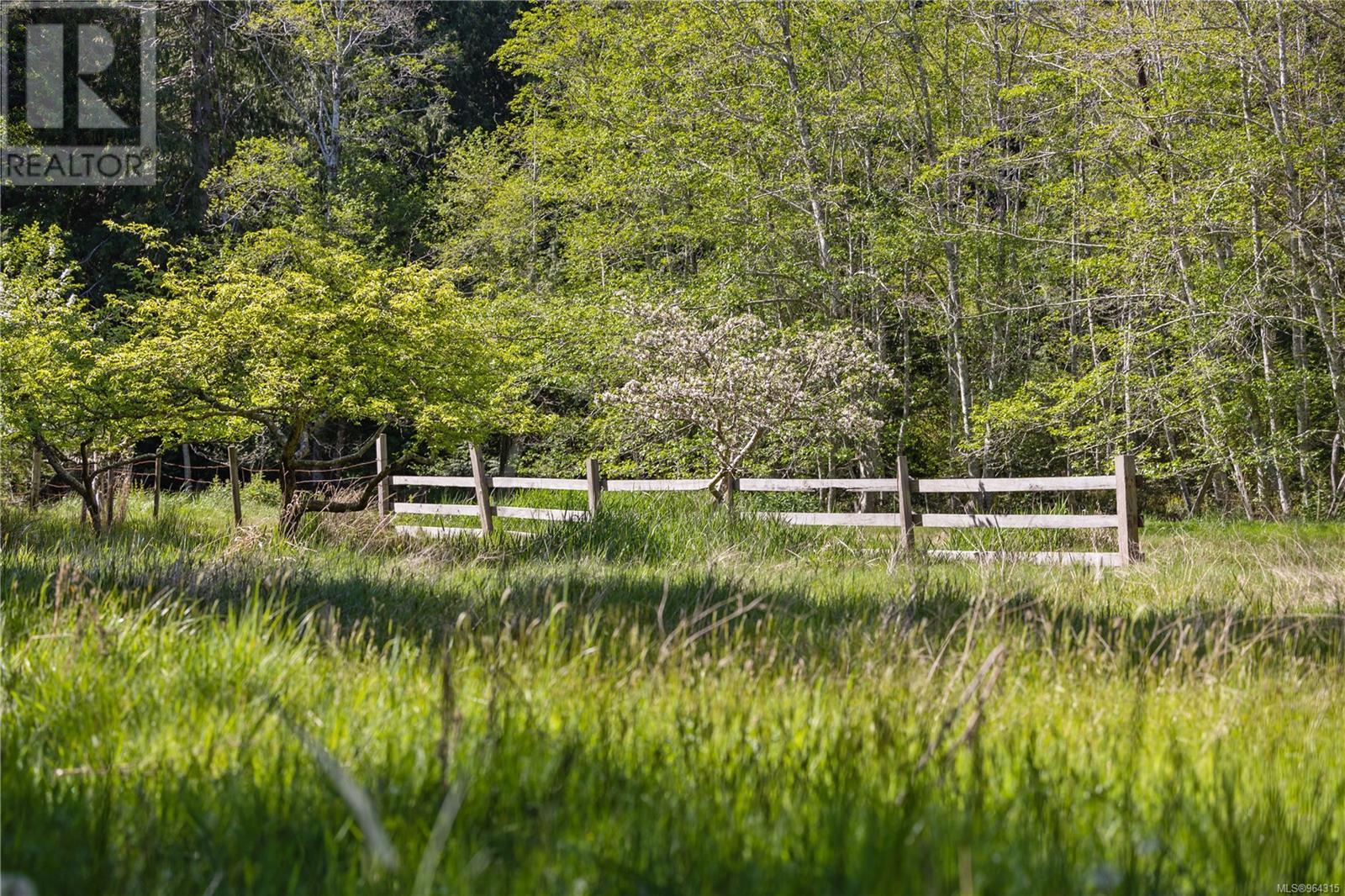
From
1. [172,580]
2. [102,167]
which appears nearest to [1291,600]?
[172,580]

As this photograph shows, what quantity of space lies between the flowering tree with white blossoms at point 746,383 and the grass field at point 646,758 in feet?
33.3

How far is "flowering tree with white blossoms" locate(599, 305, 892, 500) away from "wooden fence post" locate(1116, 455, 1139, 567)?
16.3 ft

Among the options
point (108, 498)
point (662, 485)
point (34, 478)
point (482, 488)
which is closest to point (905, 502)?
point (662, 485)

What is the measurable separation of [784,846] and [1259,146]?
13.6 meters

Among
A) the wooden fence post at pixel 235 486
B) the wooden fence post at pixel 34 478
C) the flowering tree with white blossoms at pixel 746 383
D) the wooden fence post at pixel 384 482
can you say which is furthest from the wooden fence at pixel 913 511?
the wooden fence post at pixel 34 478

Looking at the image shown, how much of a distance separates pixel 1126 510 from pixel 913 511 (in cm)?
254

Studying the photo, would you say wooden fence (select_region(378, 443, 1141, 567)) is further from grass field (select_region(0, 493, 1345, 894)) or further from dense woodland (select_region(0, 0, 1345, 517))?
grass field (select_region(0, 493, 1345, 894))

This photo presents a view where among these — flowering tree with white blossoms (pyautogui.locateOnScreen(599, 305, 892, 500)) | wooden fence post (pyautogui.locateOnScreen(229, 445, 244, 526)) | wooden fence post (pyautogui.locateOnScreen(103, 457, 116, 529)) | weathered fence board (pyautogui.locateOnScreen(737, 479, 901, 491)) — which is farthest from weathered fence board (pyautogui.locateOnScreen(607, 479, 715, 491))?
wooden fence post (pyautogui.locateOnScreen(103, 457, 116, 529))

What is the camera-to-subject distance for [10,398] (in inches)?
401

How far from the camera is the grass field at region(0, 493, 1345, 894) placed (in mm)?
1852

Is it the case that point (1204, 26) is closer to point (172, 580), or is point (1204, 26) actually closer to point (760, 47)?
point (760, 47)

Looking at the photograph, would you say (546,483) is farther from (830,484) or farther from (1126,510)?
(1126,510)

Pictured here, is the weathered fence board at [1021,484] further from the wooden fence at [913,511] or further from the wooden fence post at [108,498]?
the wooden fence post at [108,498]

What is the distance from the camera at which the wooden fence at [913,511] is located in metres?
10.1
